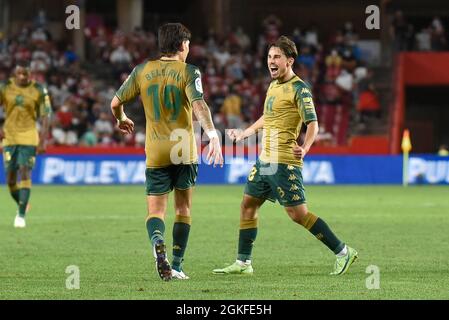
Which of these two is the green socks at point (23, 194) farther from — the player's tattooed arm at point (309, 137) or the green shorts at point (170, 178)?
the player's tattooed arm at point (309, 137)

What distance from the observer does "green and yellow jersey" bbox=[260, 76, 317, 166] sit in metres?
11.0

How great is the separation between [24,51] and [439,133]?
14609 millimetres

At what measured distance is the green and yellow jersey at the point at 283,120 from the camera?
1102cm

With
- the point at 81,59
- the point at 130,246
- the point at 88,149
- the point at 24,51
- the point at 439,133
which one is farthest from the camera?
the point at 439,133

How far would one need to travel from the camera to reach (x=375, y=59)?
38.2 meters

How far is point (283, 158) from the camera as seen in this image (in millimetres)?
11102

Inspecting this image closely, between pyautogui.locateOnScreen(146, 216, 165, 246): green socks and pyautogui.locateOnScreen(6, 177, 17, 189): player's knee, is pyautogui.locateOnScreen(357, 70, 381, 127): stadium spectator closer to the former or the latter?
pyautogui.locateOnScreen(6, 177, 17, 189): player's knee

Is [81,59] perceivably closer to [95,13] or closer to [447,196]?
[95,13]

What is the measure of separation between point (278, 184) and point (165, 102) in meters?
1.39

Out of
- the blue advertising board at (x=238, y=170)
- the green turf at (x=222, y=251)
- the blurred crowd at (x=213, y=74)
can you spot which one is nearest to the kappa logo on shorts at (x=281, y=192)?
the green turf at (x=222, y=251)

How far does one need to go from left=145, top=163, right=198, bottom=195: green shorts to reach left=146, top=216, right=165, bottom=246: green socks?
0.83 ft

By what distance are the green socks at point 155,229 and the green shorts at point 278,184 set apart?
45.5 inches
